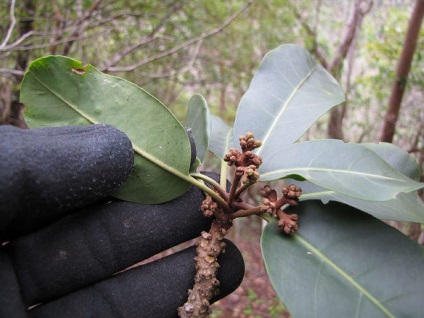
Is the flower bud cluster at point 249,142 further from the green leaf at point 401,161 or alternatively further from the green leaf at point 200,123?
the green leaf at point 401,161

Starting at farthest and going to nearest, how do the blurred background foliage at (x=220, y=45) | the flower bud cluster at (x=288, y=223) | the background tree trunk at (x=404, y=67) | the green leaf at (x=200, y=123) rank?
the blurred background foliage at (x=220, y=45)
the background tree trunk at (x=404, y=67)
the green leaf at (x=200, y=123)
the flower bud cluster at (x=288, y=223)

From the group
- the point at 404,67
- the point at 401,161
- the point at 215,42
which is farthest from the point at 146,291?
the point at 215,42

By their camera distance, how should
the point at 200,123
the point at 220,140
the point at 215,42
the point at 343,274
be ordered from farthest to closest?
the point at 215,42
the point at 220,140
the point at 200,123
the point at 343,274

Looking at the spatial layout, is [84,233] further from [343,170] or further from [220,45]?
[220,45]

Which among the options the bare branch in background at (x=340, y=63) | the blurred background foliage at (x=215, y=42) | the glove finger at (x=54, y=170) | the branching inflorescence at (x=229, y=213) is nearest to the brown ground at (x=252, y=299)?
the bare branch in background at (x=340, y=63)

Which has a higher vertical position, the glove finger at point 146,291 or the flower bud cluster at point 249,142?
the flower bud cluster at point 249,142

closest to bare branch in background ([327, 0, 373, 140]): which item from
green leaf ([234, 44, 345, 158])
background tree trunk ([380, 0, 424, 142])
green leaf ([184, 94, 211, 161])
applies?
background tree trunk ([380, 0, 424, 142])

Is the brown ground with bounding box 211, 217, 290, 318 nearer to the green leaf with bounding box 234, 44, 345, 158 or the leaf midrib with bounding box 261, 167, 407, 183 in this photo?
the green leaf with bounding box 234, 44, 345, 158
